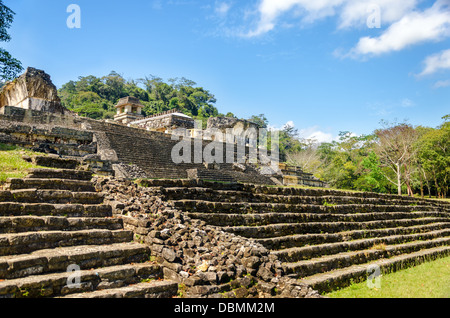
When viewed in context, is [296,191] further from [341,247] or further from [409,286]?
[409,286]

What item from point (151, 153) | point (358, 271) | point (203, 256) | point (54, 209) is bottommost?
point (358, 271)

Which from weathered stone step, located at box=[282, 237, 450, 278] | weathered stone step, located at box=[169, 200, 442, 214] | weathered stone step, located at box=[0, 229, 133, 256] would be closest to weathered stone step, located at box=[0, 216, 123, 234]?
weathered stone step, located at box=[0, 229, 133, 256]

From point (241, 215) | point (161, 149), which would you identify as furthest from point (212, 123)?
point (241, 215)

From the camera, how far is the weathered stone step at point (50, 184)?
4946 millimetres

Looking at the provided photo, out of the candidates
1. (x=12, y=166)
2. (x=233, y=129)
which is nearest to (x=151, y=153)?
(x=12, y=166)

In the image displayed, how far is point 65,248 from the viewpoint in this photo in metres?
4.12

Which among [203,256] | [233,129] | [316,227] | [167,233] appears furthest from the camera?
[233,129]

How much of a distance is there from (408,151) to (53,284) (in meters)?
24.5

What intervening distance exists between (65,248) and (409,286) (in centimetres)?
542

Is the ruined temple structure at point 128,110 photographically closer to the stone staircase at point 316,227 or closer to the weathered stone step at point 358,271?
the stone staircase at point 316,227

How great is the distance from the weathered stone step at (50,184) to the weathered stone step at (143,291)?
94.5 inches

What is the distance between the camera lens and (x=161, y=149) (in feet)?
41.8

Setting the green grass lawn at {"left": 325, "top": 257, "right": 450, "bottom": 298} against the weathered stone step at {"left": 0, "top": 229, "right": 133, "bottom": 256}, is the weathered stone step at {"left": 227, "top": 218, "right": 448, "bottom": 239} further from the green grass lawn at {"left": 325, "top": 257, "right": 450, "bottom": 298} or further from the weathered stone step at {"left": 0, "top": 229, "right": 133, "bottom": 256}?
the weathered stone step at {"left": 0, "top": 229, "right": 133, "bottom": 256}
